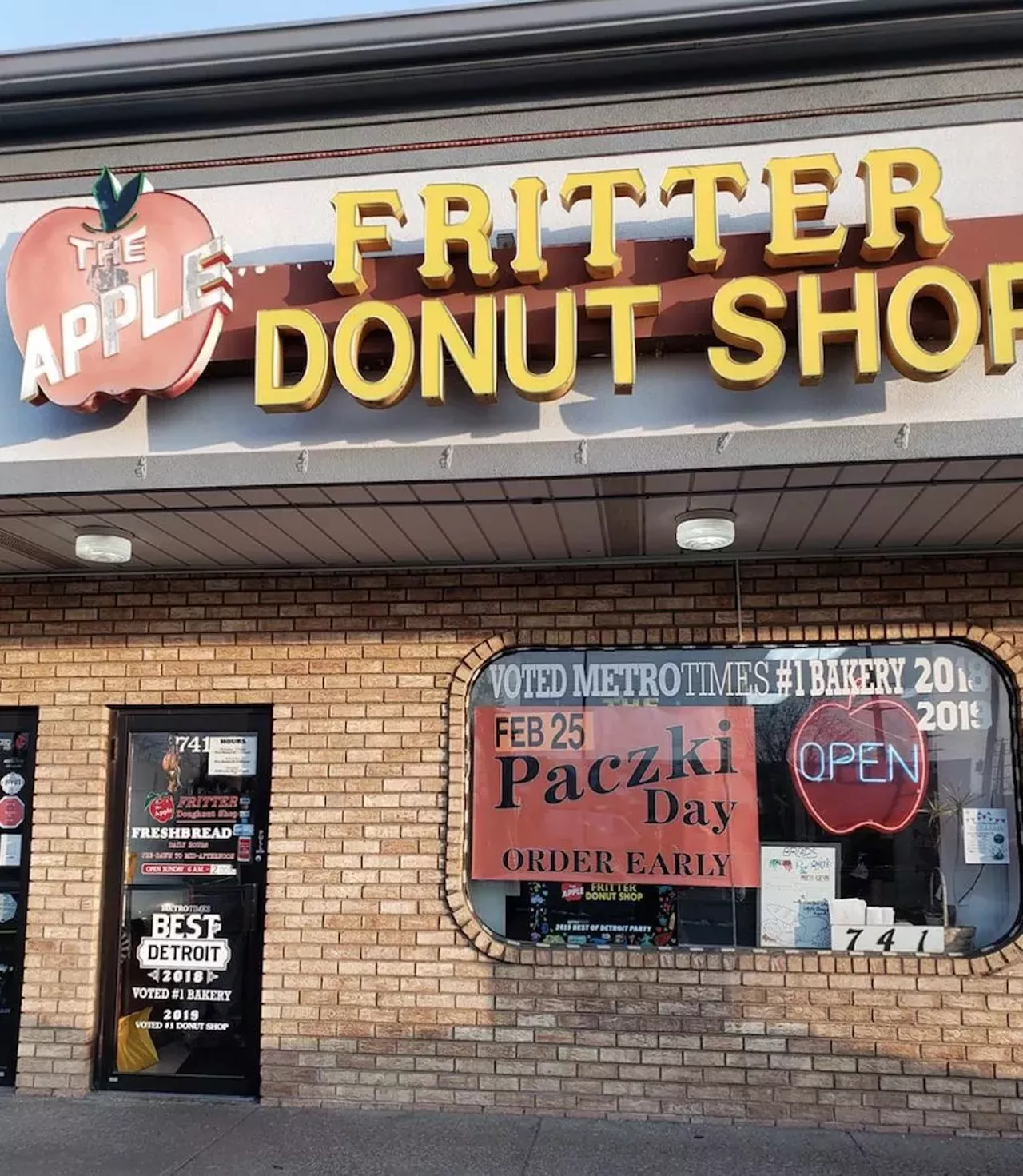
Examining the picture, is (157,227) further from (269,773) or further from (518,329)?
(269,773)

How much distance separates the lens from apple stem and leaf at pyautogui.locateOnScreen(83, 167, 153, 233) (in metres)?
5.48

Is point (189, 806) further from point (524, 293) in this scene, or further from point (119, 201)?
point (524, 293)

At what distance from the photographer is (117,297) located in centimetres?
540

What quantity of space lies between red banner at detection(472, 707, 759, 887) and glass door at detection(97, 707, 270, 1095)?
1433 mm

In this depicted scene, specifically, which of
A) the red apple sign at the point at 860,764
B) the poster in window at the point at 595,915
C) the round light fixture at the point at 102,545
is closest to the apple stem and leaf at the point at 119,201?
the round light fixture at the point at 102,545

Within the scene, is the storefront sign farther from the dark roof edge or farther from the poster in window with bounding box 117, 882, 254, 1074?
the poster in window with bounding box 117, 882, 254, 1074

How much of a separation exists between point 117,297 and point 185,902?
3.63 m

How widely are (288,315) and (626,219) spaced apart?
170 centimetres

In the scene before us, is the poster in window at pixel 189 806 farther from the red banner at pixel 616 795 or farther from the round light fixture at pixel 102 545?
the red banner at pixel 616 795

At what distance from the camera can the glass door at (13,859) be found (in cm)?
677

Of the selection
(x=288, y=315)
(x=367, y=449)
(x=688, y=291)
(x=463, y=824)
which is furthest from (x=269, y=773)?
(x=688, y=291)

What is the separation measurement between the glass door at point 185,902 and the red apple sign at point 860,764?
3.24 meters

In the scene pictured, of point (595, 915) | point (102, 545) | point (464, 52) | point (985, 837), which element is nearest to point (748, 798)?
point (595, 915)

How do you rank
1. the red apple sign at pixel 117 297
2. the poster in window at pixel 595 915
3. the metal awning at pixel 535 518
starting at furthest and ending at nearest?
the poster in window at pixel 595 915, the red apple sign at pixel 117 297, the metal awning at pixel 535 518
